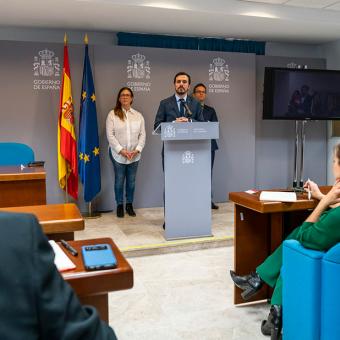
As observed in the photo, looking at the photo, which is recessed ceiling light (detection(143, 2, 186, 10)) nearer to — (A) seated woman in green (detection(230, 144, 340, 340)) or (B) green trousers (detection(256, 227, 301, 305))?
(A) seated woman in green (detection(230, 144, 340, 340))

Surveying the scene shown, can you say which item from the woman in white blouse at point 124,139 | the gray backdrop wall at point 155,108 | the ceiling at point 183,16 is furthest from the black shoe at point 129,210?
the ceiling at point 183,16

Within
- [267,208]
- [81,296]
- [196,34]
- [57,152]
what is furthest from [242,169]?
[81,296]

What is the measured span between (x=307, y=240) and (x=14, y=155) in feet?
9.41

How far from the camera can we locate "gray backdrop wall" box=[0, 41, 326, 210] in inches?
194

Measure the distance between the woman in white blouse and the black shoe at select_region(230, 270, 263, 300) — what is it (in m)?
2.59

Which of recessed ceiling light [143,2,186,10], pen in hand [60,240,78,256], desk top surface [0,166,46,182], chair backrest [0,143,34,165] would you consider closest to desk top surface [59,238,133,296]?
pen in hand [60,240,78,256]

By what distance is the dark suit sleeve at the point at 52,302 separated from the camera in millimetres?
707

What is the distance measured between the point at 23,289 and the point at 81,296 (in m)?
0.44

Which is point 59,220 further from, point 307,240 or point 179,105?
point 179,105

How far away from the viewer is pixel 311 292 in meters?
1.72

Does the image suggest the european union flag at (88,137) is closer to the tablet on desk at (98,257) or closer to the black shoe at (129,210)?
the black shoe at (129,210)

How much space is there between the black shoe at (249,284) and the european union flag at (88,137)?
278 centimetres

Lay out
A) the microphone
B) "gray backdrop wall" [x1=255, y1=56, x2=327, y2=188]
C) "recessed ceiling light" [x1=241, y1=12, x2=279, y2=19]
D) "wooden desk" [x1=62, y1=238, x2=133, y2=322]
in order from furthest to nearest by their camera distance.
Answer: "gray backdrop wall" [x1=255, y1=56, x2=327, y2=188] < "recessed ceiling light" [x1=241, y1=12, x2=279, y2=19] < the microphone < "wooden desk" [x1=62, y1=238, x2=133, y2=322]

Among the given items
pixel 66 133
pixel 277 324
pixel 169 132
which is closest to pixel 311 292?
pixel 277 324
